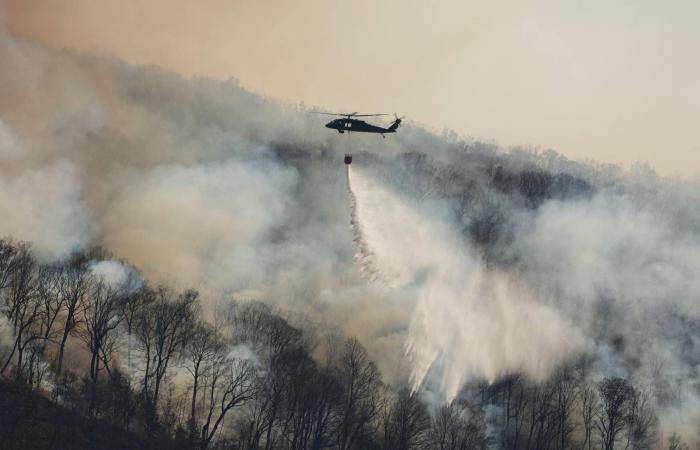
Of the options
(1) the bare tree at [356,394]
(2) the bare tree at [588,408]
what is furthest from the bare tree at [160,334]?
Answer: (2) the bare tree at [588,408]

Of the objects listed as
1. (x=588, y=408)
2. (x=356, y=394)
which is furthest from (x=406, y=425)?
(x=588, y=408)

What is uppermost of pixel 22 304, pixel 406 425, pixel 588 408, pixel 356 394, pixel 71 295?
pixel 588 408

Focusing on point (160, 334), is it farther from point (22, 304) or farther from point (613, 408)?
point (613, 408)

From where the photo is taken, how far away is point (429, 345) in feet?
360

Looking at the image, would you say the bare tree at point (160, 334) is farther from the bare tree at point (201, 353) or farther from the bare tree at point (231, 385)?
the bare tree at point (231, 385)

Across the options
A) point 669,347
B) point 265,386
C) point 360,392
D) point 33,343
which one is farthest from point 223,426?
point 669,347

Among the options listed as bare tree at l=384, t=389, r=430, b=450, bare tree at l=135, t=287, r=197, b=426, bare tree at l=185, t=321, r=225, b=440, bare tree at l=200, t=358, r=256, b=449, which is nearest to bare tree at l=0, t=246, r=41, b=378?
bare tree at l=135, t=287, r=197, b=426

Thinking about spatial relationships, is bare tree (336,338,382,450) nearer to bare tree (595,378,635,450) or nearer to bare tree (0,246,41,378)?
bare tree (595,378,635,450)

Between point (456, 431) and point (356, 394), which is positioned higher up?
point (356, 394)

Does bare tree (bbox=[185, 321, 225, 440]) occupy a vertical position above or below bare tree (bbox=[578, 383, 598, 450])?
below

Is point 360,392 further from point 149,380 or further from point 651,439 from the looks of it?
point 651,439

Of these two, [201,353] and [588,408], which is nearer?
[201,353]

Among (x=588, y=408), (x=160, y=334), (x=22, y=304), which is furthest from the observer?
(x=588, y=408)

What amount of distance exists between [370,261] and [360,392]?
59.2 ft
